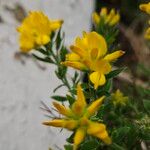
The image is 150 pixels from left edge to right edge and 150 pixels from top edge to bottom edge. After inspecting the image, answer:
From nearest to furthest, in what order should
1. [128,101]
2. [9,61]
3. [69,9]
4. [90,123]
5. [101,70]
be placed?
[90,123] → [101,70] → [128,101] → [9,61] → [69,9]

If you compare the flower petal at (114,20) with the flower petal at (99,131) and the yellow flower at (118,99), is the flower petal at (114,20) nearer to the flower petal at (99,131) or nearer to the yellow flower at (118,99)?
the yellow flower at (118,99)

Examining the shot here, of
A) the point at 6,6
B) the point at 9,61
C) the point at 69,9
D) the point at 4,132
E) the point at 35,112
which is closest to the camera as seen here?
the point at 4,132

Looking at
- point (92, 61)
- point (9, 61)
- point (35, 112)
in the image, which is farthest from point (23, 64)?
point (92, 61)

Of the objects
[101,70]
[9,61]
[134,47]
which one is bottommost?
[134,47]

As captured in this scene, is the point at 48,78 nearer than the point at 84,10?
Yes

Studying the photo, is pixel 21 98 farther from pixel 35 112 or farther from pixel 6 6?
pixel 6 6

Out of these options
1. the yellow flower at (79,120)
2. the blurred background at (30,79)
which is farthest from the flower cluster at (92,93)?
the blurred background at (30,79)

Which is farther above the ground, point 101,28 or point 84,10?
point 101,28

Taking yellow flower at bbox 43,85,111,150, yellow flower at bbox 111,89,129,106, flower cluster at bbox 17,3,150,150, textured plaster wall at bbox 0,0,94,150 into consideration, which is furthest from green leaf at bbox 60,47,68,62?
textured plaster wall at bbox 0,0,94,150
